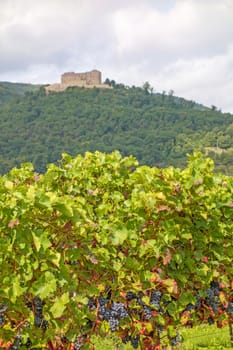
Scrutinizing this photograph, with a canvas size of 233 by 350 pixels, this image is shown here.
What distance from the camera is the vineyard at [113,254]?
5.21 meters

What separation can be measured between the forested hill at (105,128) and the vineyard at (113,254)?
126 meters

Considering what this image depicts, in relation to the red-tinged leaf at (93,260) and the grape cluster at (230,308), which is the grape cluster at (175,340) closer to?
the grape cluster at (230,308)

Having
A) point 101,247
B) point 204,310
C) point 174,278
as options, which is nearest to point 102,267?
point 101,247

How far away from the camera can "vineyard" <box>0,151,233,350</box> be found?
205 inches

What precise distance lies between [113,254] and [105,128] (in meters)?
165

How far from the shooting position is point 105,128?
171000mm

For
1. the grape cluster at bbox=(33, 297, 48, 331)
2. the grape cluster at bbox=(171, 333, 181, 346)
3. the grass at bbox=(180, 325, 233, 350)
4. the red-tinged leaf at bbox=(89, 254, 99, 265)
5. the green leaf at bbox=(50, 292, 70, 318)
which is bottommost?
the grass at bbox=(180, 325, 233, 350)

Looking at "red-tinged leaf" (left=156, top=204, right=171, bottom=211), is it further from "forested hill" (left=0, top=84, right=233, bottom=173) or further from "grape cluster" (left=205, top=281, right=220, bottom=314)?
"forested hill" (left=0, top=84, right=233, bottom=173)

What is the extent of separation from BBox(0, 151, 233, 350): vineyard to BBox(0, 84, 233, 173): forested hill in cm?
12623

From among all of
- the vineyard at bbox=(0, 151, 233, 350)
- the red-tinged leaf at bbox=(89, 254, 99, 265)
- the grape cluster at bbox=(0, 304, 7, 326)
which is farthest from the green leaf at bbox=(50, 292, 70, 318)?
the red-tinged leaf at bbox=(89, 254, 99, 265)

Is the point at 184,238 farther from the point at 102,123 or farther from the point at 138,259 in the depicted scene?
the point at 102,123

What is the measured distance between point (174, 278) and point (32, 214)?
257cm

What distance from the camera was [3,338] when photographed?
557 cm

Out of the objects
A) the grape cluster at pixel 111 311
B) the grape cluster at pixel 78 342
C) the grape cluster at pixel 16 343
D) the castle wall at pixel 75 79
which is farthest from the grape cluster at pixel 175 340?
the castle wall at pixel 75 79
